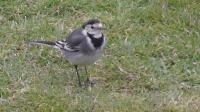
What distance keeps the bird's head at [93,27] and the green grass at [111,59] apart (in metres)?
0.49

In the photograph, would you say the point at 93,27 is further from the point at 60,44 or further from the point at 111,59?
the point at 111,59

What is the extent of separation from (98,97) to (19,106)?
0.67m

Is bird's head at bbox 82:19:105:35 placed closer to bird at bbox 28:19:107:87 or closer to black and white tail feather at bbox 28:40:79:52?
bird at bbox 28:19:107:87

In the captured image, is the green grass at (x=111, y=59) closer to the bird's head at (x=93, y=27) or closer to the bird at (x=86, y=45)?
the bird at (x=86, y=45)

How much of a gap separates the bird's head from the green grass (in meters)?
0.49

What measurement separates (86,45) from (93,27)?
0.55 feet

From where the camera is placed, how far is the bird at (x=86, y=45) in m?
6.18

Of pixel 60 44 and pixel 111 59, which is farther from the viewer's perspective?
pixel 111 59

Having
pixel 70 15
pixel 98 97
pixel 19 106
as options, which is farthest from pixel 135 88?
pixel 70 15

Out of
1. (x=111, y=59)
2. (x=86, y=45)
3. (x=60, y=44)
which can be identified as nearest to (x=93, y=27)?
(x=86, y=45)

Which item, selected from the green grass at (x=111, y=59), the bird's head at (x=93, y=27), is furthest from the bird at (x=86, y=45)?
the green grass at (x=111, y=59)

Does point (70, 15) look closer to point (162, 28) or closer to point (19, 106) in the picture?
point (162, 28)

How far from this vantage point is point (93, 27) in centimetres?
622

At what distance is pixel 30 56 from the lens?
22.5 ft
